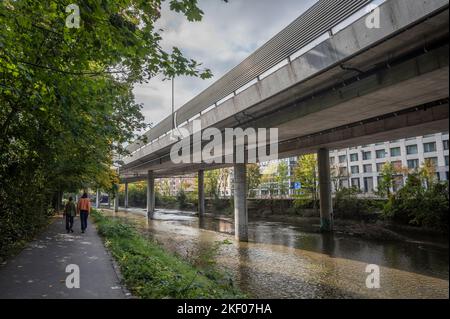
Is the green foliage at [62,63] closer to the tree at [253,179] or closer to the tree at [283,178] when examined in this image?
the tree at [283,178]

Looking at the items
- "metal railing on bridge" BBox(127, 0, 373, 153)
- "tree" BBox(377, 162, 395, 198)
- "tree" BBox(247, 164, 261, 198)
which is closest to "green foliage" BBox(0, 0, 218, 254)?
"metal railing on bridge" BBox(127, 0, 373, 153)

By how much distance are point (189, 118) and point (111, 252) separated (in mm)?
10851

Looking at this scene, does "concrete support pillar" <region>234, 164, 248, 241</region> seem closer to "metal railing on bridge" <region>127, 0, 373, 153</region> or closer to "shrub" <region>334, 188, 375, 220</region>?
"metal railing on bridge" <region>127, 0, 373, 153</region>

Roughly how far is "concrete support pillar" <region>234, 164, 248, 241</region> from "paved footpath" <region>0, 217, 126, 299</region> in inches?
416

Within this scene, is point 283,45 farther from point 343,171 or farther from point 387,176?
point 343,171

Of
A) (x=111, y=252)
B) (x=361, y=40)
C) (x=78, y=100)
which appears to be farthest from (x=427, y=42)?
(x=111, y=252)

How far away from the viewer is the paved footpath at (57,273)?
566cm

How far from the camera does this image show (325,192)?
23672 mm

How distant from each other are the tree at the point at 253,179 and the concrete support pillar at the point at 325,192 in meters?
21.7

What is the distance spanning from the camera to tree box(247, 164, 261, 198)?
4550 cm

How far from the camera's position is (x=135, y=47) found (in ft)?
17.5

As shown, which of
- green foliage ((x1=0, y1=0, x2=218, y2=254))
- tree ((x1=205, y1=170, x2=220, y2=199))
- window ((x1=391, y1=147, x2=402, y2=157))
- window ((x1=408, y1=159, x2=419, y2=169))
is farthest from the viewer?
tree ((x1=205, y1=170, x2=220, y2=199))

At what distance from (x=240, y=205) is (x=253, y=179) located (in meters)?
25.5

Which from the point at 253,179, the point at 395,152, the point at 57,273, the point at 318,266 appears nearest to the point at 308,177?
the point at 253,179
